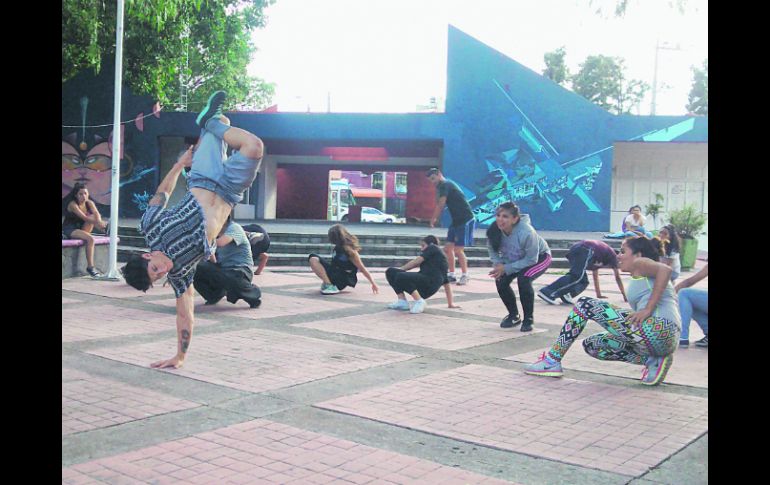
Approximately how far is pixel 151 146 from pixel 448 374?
20.0 meters

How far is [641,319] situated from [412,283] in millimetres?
4045

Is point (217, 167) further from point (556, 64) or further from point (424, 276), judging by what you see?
point (556, 64)

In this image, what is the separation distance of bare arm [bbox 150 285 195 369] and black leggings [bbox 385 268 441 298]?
373 cm

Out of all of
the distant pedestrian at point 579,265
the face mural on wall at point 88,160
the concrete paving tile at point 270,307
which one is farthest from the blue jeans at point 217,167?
the face mural on wall at point 88,160

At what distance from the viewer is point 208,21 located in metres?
28.7

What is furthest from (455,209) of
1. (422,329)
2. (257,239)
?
(422,329)

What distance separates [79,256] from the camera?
39.8 feet

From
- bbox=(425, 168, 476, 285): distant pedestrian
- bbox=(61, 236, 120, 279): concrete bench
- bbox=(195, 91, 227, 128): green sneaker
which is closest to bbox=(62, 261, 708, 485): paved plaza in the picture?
bbox=(195, 91, 227, 128): green sneaker

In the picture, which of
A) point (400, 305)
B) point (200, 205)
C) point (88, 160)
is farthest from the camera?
point (88, 160)

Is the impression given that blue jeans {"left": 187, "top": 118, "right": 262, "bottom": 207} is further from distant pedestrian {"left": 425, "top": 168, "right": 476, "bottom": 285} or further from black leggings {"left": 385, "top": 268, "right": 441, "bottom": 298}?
distant pedestrian {"left": 425, "top": 168, "right": 476, "bottom": 285}

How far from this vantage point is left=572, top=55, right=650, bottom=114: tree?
58000 mm

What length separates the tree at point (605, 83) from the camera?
58000 mm

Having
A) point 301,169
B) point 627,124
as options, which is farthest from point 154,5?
point 301,169

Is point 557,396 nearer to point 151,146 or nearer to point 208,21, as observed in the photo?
point 151,146
